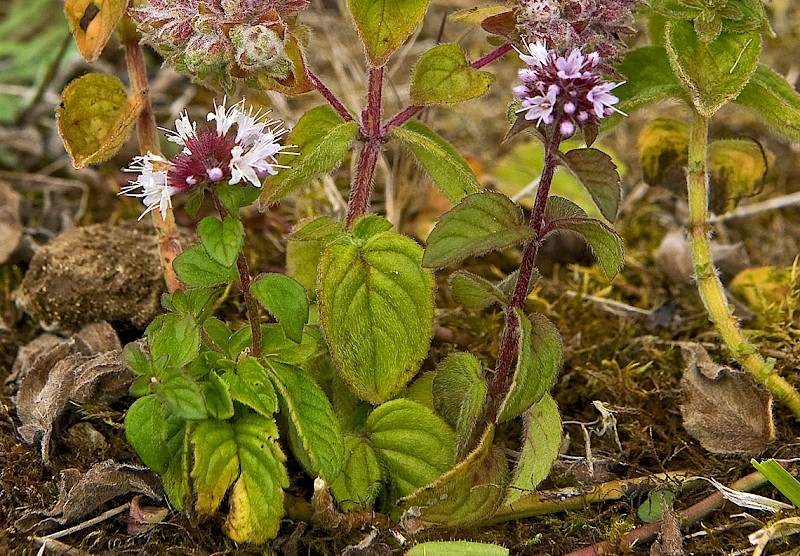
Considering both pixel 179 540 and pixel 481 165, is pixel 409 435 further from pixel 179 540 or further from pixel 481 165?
pixel 481 165

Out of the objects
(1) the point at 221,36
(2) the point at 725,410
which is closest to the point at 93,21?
(1) the point at 221,36

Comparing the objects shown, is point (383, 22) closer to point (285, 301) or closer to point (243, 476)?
point (285, 301)

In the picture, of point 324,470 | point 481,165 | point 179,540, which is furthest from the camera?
point 481,165

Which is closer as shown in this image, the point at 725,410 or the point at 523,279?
the point at 523,279

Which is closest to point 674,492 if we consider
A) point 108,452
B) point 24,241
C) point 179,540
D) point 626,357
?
point 626,357

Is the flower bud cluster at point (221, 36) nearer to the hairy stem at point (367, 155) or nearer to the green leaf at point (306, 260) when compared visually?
the hairy stem at point (367, 155)
